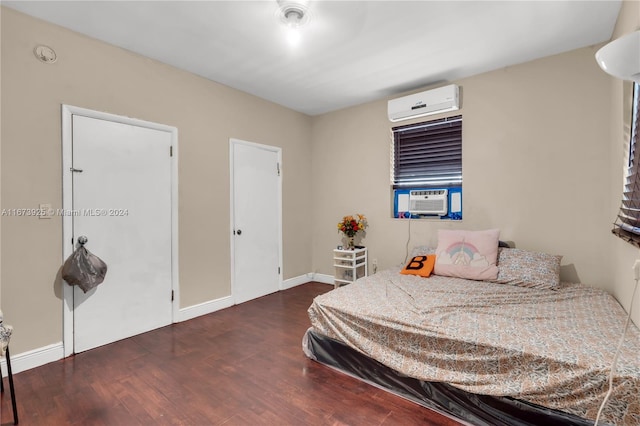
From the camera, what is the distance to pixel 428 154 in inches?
149

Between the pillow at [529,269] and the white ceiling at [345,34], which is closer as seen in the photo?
the white ceiling at [345,34]

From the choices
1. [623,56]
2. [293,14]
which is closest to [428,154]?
[293,14]

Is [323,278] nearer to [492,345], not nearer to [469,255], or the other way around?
[469,255]

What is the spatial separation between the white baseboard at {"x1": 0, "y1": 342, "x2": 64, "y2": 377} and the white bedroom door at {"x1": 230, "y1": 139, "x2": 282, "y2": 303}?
1.68 m

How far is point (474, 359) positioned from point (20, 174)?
10.9ft

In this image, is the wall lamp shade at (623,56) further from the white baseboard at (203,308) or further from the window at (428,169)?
the white baseboard at (203,308)

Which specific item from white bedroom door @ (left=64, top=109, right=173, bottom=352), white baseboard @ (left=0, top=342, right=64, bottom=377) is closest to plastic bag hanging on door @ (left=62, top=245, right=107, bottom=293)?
white bedroom door @ (left=64, top=109, right=173, bottom=352)

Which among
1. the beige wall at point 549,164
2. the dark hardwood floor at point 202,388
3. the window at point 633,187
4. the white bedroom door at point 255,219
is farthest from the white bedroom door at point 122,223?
the window at point 633,187

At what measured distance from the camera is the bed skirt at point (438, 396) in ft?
4.94

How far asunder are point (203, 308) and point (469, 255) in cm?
289

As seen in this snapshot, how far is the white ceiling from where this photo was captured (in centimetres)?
223

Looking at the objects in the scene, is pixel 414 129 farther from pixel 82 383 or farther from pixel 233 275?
pixel 82 383

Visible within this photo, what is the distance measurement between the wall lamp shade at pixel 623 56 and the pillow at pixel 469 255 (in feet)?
6.63

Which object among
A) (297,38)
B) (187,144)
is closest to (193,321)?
(187,144)
